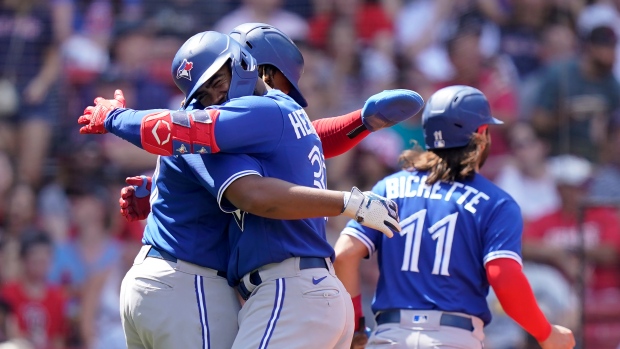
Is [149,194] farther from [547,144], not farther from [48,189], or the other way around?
[547,144]

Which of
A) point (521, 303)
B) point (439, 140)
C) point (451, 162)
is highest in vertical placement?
point (439, 140)

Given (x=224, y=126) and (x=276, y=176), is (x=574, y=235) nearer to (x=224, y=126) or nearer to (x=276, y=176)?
(x=276, y=176)

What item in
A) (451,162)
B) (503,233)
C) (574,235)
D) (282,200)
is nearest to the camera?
(282,200)

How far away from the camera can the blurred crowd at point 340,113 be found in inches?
330

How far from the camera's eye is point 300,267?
3805mm

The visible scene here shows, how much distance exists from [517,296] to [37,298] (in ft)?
17.2

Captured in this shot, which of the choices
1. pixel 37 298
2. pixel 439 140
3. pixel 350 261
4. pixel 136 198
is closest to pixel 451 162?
pixel 439 140

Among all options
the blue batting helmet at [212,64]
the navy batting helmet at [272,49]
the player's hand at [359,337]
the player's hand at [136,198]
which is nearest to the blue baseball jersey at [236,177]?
the blue batting helmet at [212,64]

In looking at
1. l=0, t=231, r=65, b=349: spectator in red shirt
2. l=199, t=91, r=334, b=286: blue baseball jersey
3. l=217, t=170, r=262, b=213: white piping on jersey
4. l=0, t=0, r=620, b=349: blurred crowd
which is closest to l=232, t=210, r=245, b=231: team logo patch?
l=199, t=91, r=334, b=286: blue baseball jersey

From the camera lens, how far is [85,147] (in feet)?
29.3

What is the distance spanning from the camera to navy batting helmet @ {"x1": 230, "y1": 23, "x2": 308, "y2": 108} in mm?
4191

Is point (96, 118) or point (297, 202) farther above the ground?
point (96, 118)

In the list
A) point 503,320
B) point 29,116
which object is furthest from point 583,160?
point 29,116

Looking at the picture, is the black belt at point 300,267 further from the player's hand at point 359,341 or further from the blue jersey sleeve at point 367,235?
the player's hand at point 359,341
